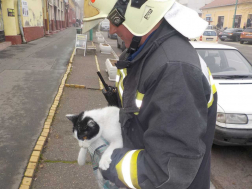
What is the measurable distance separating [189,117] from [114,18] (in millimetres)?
725

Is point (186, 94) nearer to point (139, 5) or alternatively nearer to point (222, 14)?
point (139, 5)

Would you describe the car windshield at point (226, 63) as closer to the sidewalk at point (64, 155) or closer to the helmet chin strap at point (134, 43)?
the sidewalk at point (64, 155)

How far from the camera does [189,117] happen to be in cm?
104

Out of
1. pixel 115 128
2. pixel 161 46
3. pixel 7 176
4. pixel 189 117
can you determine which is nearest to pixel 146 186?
pixel 189 117

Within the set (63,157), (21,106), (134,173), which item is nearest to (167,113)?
(134,173)

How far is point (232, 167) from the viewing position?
3.77m

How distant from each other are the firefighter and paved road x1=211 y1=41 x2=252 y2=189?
225 centimetres

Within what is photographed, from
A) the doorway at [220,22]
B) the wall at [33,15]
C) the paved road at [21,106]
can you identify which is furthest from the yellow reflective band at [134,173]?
the doorway at [220,22]

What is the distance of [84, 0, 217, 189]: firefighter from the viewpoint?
1.04 metres

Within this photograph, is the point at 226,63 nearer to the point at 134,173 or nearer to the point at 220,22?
the point at 134,173

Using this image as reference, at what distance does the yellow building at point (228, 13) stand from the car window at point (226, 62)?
39.1m

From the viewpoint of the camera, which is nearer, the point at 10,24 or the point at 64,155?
the point at 64,155

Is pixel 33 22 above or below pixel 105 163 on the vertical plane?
above

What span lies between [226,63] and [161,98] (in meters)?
4.73
